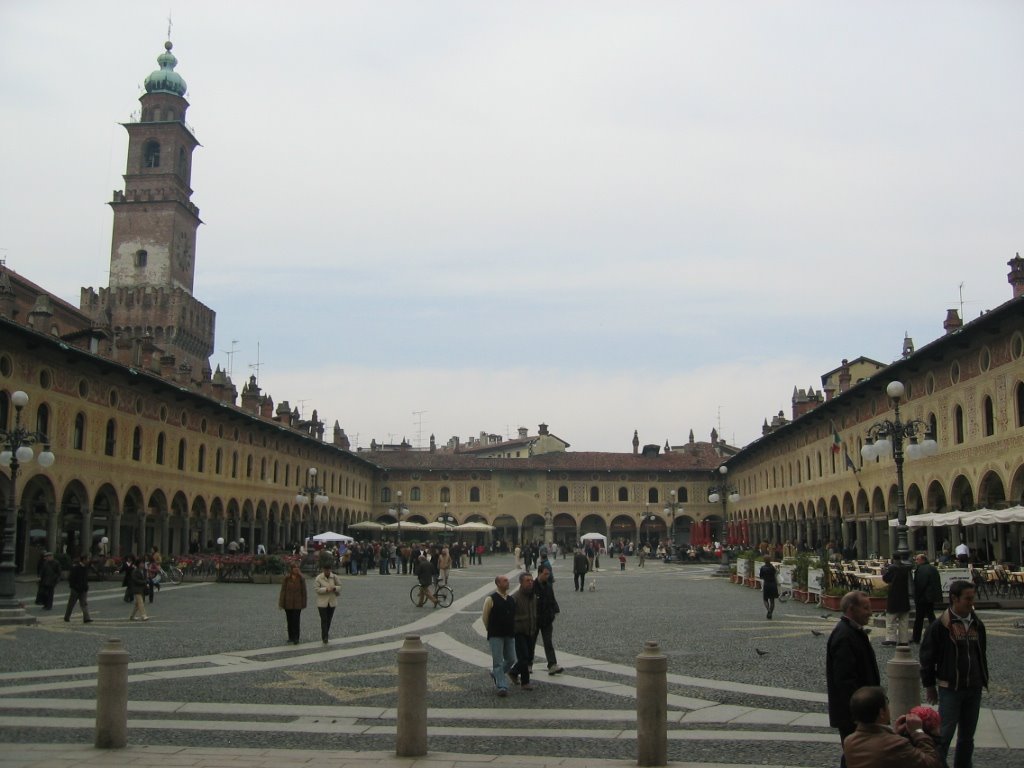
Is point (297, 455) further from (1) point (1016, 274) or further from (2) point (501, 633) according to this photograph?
(2) point (501, 633)

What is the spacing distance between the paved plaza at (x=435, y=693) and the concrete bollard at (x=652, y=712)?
25 centimetres

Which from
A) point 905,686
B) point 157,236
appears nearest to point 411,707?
point 905,686

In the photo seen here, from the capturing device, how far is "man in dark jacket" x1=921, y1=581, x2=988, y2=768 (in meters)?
7.13

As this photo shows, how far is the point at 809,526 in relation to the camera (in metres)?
50.7

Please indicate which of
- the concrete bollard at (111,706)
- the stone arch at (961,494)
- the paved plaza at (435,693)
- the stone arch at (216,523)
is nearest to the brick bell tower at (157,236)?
the stone arch at (216,523)

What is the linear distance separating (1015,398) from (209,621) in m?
21.5

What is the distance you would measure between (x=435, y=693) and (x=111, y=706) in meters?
4.12

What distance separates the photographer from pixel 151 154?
83062 millimetres

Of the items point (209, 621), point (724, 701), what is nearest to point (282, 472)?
point (209, 621)

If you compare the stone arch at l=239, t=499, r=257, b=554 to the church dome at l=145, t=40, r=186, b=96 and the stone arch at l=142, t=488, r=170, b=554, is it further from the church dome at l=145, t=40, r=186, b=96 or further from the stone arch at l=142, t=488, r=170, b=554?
the church dome at l=145, t=40, r=186, b=96

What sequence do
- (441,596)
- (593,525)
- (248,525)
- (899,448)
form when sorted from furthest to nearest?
(593,525)
(248,525)
(441,596)
(899,448)

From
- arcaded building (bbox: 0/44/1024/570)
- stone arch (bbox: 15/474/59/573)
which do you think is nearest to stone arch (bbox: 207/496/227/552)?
arcaded building (bbox: 0/44/1024/570)

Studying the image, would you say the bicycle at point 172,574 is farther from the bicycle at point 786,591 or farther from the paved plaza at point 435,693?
the bicycle at point 786,591

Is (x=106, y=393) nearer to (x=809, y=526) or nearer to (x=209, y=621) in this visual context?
(x=209, y=621)
